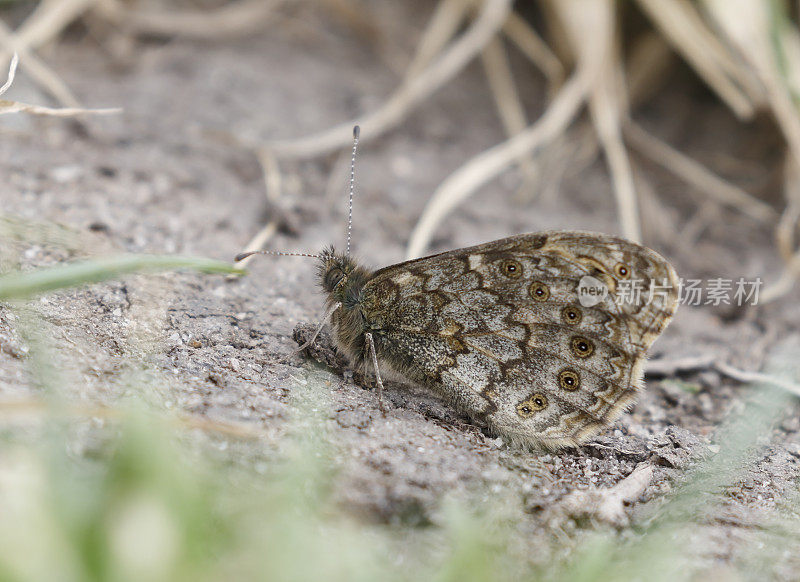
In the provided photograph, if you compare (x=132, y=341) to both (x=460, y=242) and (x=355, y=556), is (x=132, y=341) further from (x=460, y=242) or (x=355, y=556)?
(x=460, y=242)

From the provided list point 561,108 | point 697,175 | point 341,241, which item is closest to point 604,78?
point 561,108

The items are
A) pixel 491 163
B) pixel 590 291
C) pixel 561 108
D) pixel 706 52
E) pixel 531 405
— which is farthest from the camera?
pixel 561 108

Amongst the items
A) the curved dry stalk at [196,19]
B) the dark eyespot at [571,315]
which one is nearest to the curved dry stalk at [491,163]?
the dark eyespot at [571,315]

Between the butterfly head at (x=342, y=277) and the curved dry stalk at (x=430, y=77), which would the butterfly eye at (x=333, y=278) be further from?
the curved dry stalk at (x=430, y=77)

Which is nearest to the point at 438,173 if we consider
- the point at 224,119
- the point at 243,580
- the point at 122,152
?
the point at 224,119

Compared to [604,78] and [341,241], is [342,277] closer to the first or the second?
[341,241]

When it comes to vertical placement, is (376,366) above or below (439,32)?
below

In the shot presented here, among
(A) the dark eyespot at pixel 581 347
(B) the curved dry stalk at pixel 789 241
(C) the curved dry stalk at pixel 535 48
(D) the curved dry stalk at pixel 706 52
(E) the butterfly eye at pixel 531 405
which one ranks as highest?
(D) the curved dry stalk at pixel 706 52
